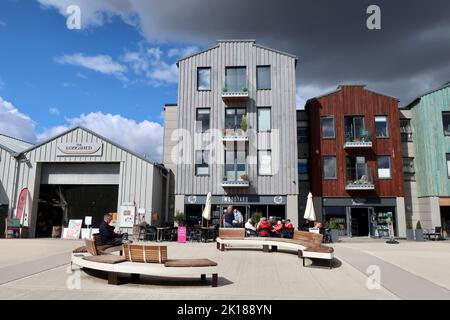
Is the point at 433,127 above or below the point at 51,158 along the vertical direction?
above

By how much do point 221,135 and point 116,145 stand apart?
650 centimetres

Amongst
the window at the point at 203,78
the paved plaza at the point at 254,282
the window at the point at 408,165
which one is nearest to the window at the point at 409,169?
the window at the point at 408,165

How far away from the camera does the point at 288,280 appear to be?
8.61m

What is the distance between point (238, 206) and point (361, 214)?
8088 millimetres

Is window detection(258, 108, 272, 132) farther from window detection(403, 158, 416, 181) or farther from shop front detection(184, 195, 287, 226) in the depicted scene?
window detection(403, 158, 416, 181)

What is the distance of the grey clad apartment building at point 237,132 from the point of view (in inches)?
958

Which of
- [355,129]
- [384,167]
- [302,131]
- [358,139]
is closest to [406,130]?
[384,167]

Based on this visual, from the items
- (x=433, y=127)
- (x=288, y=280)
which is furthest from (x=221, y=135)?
(x=288, y=280)

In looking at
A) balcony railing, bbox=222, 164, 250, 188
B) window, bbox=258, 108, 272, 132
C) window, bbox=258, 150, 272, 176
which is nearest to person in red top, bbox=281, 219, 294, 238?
balcony railing, bbox=222, 164, 250, 188

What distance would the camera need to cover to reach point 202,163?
82.0 ft

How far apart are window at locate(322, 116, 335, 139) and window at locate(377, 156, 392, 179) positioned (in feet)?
11.6
